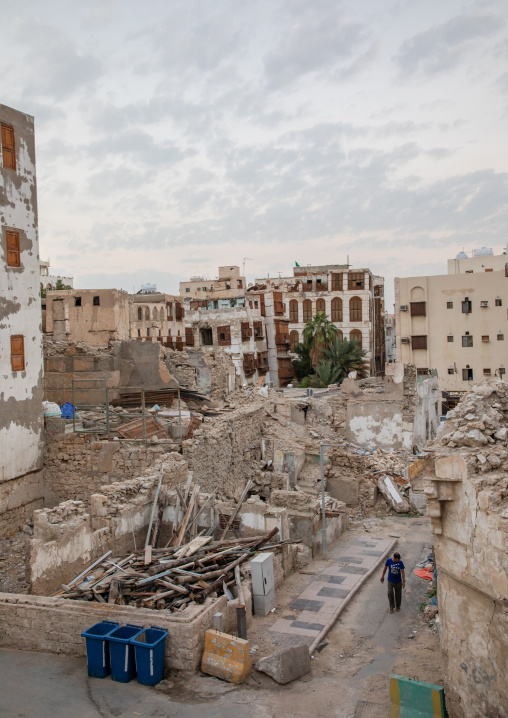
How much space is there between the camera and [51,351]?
→ 2230 centimetres

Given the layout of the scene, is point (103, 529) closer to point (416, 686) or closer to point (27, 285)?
point (416, 686)

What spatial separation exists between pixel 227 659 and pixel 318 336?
43.1 metres

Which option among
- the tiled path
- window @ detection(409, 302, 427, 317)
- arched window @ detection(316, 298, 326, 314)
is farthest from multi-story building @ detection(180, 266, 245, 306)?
the tiled path

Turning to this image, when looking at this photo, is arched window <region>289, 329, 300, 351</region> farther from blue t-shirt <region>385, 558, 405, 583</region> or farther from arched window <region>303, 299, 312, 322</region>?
blue t-shirt <region>385, 558, 405, 583</region>

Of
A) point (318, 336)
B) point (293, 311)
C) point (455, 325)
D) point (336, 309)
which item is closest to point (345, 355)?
point (318, 336)

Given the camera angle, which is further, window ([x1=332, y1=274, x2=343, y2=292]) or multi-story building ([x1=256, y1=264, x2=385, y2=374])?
window ([x1=332, y1=274, x2=343, y2=292])

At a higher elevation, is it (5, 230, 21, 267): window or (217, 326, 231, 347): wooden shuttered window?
(5, 230, 21, 267): window

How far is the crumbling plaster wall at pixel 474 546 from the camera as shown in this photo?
24.4 feet

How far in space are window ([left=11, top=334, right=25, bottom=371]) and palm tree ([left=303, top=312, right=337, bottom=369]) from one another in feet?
114

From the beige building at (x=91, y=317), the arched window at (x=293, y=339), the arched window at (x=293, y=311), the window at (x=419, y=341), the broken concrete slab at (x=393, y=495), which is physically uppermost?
the arched window at (x=293, y=311)

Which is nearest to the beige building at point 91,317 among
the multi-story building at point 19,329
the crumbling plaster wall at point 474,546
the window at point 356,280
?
the multi-story building at point 19,329

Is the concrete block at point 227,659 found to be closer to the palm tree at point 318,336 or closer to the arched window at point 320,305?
the palm tree at point 318,336

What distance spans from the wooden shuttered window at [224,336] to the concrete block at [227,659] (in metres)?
40.4

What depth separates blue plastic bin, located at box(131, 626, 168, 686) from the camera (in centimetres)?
900
